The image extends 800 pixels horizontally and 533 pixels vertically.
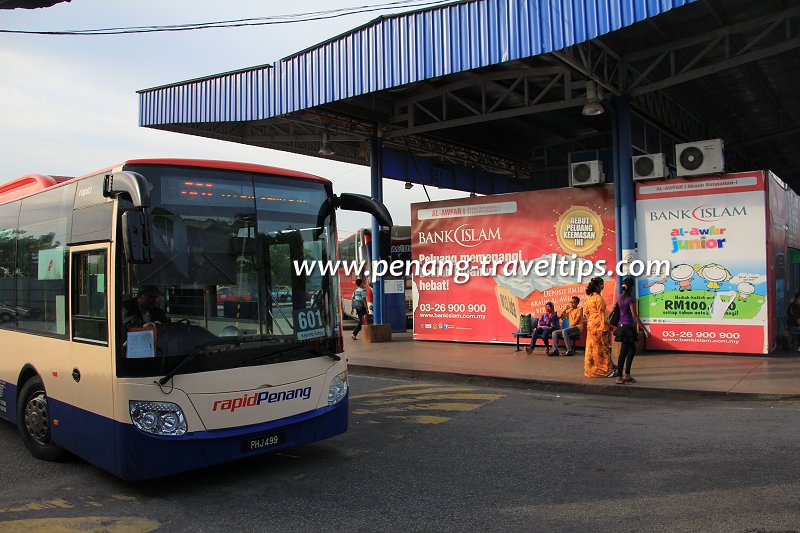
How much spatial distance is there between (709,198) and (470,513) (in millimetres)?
10368

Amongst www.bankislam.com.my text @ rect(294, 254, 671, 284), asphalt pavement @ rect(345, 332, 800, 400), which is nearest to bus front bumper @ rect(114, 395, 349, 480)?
asphalt pavement @ rect(345, 332, 800, 400)

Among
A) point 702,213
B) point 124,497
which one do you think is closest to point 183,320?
point 124,497

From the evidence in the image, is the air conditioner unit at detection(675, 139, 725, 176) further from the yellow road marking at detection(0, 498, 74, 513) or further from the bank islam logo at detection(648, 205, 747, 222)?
the yellow road marking at detection(0, 498, 74, 513)

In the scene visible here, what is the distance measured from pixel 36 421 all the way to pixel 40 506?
1.54m

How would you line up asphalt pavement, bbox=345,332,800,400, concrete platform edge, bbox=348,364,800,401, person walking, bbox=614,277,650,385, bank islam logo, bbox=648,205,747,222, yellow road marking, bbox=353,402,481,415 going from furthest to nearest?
bank islam logo, bbox=648,205,747,222
person walking, bbox=614,277,650,385
asphalt pavement, bbox=345,332,800,400
concrete platform edge, bbox=348,364,800,401
yellow road marking, bbox=353,402,481,415

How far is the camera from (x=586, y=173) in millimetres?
13875

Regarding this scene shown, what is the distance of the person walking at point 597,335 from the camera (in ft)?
35.0

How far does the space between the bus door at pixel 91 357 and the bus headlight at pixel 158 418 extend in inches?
10.8

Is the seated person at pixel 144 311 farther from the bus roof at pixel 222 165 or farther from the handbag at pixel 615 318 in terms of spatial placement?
the handbag at pixel 615 318

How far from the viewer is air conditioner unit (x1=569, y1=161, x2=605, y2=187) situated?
1367 cm

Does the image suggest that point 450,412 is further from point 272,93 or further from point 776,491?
point 272,93

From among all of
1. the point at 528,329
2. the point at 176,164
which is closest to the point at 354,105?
the point at 528,329

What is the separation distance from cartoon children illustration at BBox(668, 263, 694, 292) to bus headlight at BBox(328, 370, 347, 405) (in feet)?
30.2

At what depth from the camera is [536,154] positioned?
23078 millimetres
